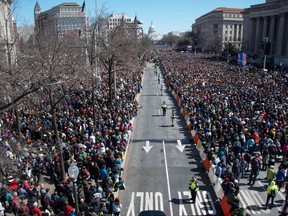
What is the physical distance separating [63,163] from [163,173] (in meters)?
5.24

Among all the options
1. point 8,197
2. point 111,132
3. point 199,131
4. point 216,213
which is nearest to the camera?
point 8,197

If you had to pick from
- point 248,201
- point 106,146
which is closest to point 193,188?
point 248,201

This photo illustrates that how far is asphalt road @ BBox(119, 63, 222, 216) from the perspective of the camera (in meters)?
13.2

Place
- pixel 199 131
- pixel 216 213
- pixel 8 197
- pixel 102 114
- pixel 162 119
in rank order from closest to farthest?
1. pixel 8 197
2. pixel 216 213
3. pixel 199 131
4. pixel 102 114
5. pixel 162 119

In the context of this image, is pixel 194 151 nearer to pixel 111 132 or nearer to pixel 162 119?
pixel 111 132

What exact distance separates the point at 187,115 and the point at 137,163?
1000 centimetres

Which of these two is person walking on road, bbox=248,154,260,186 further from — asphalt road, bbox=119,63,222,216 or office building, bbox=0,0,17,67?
office building, bbox=0,0,17,67

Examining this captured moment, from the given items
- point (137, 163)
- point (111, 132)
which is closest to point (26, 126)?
point (111, 132)

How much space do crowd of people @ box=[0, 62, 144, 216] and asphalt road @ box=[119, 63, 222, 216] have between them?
966mm

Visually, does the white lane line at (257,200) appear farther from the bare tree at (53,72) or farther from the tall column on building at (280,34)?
the tall column on building at (280,34)

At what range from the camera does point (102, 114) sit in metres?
24.3

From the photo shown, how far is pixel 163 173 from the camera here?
16.5 meters

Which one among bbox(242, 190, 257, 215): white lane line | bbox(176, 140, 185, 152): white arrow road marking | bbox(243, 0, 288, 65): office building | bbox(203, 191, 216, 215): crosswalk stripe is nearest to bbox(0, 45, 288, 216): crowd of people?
bbox(242, 190, 257, 215): white lane line

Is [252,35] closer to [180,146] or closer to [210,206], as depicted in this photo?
[180,146]
